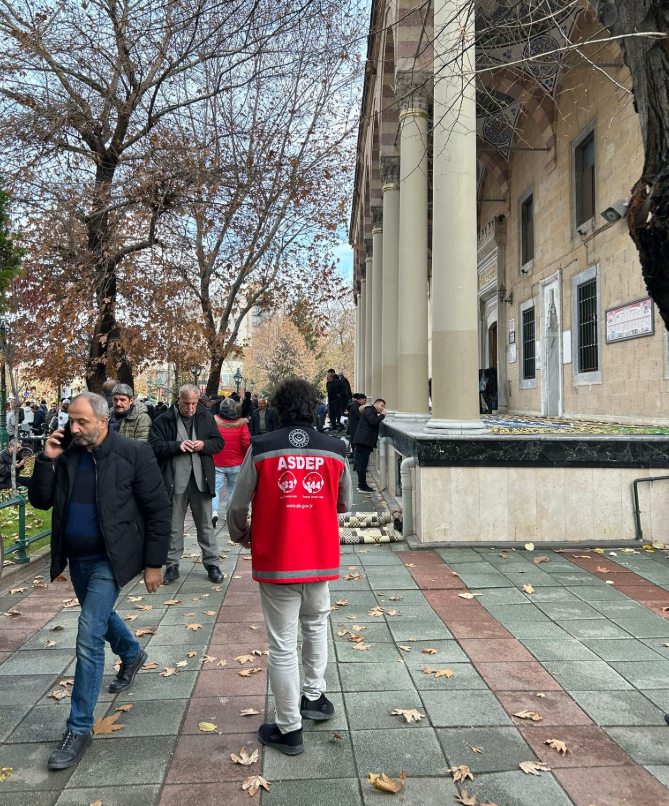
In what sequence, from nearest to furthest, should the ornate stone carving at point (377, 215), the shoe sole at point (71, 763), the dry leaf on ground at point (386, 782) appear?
the dry leaf on ground at point (386, 782) → the shoe sole at point (71, 763) → the ornate stone carving at point (377, 215)

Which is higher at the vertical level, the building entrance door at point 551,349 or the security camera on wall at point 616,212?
the security camera on wall at point 616,212

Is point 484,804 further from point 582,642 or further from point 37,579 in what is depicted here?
point 37,579

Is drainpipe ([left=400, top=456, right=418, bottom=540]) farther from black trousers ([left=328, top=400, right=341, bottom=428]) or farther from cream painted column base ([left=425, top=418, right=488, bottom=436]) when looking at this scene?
black trousers ([left=328, top=400, right=341, bottom=428])

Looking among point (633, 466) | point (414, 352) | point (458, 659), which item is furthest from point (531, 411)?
point (458, 659)

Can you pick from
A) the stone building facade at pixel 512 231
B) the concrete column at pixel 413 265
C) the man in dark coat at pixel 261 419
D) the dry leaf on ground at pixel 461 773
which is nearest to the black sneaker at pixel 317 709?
the dry leaf on ground at pixel 461 773

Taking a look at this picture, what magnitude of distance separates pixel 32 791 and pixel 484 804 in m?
2.02

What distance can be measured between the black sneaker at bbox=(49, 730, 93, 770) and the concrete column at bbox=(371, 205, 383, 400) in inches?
695

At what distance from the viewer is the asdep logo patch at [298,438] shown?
3.33 m

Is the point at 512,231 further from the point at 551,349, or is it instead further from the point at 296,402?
the point at 296,402

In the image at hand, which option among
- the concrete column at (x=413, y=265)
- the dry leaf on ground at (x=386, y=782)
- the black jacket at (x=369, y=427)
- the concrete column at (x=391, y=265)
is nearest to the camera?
the dry leaf on ground at (x=386, y=782)

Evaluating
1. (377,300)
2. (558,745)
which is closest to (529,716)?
(558,745)

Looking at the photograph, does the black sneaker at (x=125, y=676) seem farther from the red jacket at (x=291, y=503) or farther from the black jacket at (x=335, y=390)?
the black jacket at (x=335, y=390)

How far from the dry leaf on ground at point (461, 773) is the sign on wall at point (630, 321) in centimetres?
1080

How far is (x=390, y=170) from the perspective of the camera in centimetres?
1588
